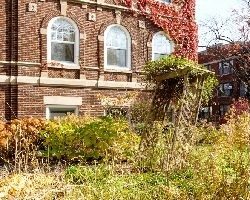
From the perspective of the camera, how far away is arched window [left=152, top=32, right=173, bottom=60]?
20141 mm

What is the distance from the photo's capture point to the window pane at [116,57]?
745 inches

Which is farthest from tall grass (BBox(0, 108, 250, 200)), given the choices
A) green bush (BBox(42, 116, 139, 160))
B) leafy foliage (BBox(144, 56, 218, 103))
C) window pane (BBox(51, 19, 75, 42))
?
window pane (BBox(51, 19, 75, 42))

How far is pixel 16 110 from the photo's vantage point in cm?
1638

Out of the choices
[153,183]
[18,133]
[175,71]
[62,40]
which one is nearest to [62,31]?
[62,40]

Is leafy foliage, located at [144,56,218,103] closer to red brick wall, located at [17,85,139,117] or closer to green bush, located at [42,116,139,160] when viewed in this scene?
green bush, located at [42,116,139,160]

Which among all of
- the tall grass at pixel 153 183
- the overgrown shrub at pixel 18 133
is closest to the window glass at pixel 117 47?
the overgrown shrub at pixel 18 133

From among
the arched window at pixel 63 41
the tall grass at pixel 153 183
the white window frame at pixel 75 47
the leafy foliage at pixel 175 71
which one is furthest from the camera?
the arched window at pixel 63 41

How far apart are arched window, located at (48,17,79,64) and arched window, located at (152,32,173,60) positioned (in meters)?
3.95

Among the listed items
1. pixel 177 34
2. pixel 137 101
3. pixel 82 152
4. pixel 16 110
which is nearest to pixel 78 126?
pixel 82 152

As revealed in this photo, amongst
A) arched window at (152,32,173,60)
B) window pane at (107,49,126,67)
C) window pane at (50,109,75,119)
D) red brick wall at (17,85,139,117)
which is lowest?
window pane at (50,109,75,119)

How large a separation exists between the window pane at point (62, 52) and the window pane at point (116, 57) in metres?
1.75

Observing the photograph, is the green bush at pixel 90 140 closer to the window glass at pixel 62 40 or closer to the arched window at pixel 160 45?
the window glass at pixel 62 40

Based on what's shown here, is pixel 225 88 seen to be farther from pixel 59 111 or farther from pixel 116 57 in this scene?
pixel 59 111

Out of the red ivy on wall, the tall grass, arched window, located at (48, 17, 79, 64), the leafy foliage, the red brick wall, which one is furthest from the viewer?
the red ivy on wall
